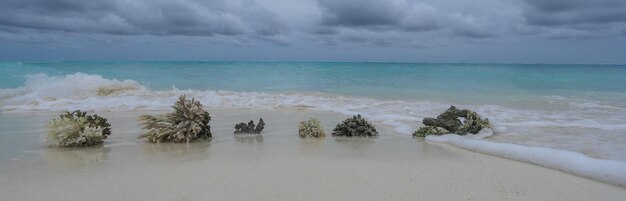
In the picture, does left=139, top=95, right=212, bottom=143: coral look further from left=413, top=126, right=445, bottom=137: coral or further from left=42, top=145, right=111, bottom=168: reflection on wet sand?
left=413, top=126, right=445, bottom=137: coral

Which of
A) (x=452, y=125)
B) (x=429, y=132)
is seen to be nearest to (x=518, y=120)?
(x=452, y=125)

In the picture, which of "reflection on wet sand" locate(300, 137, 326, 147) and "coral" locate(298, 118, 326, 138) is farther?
"coral" locate(298, 118, 326, 138)

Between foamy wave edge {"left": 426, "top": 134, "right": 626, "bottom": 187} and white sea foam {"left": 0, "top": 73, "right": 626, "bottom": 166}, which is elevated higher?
white sea foam {"left": 0, "top": 73, "right": 626, "bottom": 166}

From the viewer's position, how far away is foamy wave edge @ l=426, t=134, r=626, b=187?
3.38 meters

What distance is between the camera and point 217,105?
970 cm

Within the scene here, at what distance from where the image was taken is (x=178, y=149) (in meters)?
4.54

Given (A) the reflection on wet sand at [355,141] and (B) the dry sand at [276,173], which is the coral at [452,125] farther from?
(A) the reflection on wet sand at [355,141]

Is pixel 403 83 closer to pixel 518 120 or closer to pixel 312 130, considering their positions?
pixel 518 120

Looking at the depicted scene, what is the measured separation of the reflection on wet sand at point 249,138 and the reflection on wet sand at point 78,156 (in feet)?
4.75

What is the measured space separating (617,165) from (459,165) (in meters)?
1.19

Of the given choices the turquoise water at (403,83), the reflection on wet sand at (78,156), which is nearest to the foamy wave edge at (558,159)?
the reflection on wet sand at (78,156)

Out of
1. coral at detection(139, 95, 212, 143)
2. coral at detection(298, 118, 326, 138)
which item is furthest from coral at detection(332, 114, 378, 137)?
coral at detection(139, 95, 212, 143)

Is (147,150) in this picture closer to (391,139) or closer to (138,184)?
(138,184)

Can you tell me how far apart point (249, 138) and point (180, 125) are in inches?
33.3
